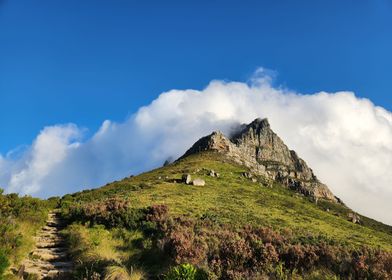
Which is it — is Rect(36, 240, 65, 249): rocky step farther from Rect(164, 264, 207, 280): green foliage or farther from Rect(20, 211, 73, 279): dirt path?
Rect(164, 264, 207, 280): green foliage

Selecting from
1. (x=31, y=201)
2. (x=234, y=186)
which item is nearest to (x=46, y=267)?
(x=31, y=201)

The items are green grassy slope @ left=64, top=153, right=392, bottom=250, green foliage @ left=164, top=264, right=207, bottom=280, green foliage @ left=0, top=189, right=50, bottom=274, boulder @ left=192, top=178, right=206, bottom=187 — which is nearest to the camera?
green foliage @ left=164, top=264, right=207, bottom=280

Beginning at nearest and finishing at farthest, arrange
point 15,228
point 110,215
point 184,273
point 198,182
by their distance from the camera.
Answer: point 184,273 → point 15,228 → point 110,215 → point 198,182

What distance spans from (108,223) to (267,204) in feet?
146

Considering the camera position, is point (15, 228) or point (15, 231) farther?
point (15, 228)

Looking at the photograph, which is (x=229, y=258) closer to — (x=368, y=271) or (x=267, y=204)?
(x=368, y=271)

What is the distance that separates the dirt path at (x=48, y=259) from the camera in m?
15.0

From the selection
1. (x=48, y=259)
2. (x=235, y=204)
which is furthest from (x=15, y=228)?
(x=235, y=204)

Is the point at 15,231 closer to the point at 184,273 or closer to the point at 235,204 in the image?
the point at 184,273

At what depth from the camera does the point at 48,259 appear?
1777 centimetres

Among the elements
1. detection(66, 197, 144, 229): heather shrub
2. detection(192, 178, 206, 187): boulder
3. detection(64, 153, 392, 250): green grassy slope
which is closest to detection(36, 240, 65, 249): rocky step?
detection(66, 197, 144, 229): heather shrub

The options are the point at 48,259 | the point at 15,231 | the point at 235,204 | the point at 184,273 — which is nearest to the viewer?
the point at 184,273

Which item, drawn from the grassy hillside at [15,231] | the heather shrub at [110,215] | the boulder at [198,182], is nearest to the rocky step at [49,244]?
the grassy hillside at [15,231]

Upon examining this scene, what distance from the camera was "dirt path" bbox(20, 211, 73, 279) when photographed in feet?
49.1
